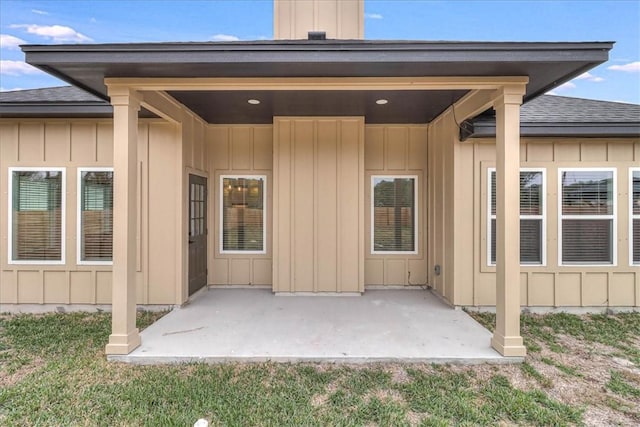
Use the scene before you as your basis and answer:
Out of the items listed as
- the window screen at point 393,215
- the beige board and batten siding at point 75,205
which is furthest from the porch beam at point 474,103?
the beige board and batten siding at point 75,205

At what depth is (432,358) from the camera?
330 centimetres

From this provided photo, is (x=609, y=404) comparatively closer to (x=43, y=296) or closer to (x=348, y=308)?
(x=348, y=308)

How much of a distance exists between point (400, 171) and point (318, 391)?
13.8ft

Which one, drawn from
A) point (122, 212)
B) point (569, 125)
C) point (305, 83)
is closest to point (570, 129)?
point (569, 125)

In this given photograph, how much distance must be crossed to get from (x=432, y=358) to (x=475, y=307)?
1928mm

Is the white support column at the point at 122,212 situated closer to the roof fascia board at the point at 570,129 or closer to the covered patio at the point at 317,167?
the covered patio at the point at 317,167

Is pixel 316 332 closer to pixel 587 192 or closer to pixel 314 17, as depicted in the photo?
pixel 587 192

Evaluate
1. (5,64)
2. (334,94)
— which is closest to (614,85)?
(334,94)

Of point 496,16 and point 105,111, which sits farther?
point 496,16

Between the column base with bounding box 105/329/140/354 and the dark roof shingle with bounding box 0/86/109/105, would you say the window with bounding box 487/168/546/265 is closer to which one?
the column base with bounding box 105/329/140/354

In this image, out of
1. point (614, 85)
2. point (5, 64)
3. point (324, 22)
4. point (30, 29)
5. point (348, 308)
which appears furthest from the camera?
point (614, 85)

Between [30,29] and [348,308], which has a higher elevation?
[30,29]

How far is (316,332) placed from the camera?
3912 mm

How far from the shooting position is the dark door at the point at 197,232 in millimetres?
5293
